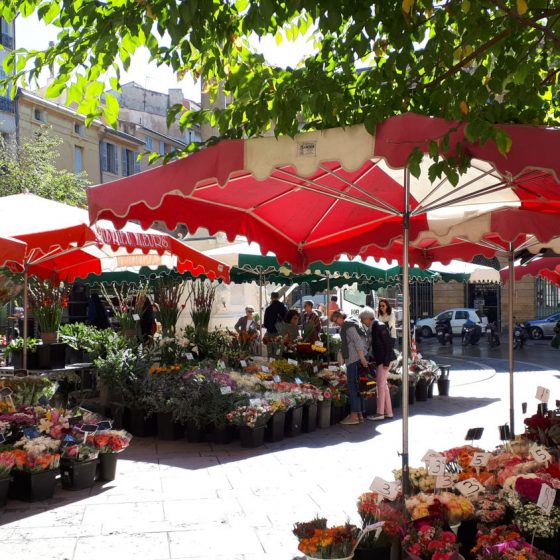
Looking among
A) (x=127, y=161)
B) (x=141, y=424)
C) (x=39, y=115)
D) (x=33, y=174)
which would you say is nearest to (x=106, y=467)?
(x=141, y=424)

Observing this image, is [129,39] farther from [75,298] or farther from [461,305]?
[461,305]

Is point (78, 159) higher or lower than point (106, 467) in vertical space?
higher

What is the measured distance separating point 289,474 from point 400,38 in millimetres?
4278

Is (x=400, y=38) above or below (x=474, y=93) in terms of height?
above

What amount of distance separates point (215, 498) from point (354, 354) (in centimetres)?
396

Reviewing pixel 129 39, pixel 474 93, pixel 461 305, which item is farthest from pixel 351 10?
pixel 461 305

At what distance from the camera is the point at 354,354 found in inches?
381

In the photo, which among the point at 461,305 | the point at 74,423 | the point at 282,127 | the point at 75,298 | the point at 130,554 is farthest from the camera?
the point at 461,305

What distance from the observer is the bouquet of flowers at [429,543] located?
3276 millimetres

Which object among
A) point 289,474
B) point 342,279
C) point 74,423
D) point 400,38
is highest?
point 400,38

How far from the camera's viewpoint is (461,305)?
38750mm

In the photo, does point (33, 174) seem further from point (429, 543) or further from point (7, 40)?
point (429, 543)

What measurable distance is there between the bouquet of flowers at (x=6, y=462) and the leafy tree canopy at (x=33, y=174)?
2328 centimetres

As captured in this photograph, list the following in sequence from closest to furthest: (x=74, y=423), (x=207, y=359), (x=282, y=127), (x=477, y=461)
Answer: (x=282, y=127) < (x=477, y=461) < (x=74, y=423) < (x=207, y=359)
